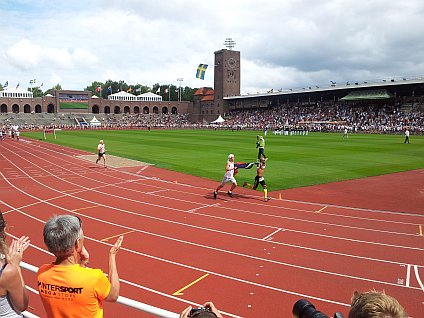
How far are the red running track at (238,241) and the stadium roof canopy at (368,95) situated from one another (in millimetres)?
57190

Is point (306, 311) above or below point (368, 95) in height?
below

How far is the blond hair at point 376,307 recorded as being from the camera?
2.03 m

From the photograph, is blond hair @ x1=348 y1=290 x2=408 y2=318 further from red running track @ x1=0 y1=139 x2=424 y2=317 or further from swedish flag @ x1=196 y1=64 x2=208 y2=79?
swedish flag @ x1=196 y1=64 x2=208 y2=79

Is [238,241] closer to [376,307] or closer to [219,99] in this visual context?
[376,307]

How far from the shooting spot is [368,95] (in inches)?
2815

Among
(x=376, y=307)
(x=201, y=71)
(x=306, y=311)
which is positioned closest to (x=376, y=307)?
(x=376, y=307)

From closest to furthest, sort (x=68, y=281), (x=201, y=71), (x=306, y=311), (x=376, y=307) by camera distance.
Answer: (x=376, y=307) → (x=306, y=311) → (x=68, y=281) → (x=201, y=71)

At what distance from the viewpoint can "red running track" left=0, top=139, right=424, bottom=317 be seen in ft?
22.9

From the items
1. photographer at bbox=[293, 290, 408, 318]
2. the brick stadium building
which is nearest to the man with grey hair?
photographer at bbox=[293, 290, 408, 318]

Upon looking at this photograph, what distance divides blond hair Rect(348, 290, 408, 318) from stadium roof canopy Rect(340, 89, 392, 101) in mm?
73477

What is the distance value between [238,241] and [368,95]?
6918 cm

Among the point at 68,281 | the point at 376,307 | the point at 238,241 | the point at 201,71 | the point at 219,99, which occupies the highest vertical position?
the point at 201,71

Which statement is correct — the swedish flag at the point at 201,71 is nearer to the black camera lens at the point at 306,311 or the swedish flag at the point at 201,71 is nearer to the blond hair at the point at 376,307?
the black camera lens at the point at 306,311

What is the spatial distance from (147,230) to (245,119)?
8656cm
